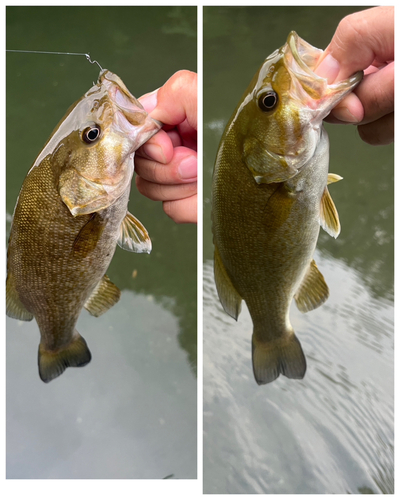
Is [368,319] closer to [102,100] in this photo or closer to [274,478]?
[274,478]

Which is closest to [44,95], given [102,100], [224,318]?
[224,318]

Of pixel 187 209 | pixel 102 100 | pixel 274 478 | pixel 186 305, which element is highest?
pixel 102 100

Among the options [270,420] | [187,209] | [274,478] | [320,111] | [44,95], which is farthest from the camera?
[44,95]

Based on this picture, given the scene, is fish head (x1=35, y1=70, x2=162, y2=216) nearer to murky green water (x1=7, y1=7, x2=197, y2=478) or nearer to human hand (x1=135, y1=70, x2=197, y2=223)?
human hand (x1=135, y1=70, x2=197, y2=223)

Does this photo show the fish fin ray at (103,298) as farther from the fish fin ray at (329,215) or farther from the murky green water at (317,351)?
the murky green water at (317,351)

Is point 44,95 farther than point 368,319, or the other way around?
point 44,95
